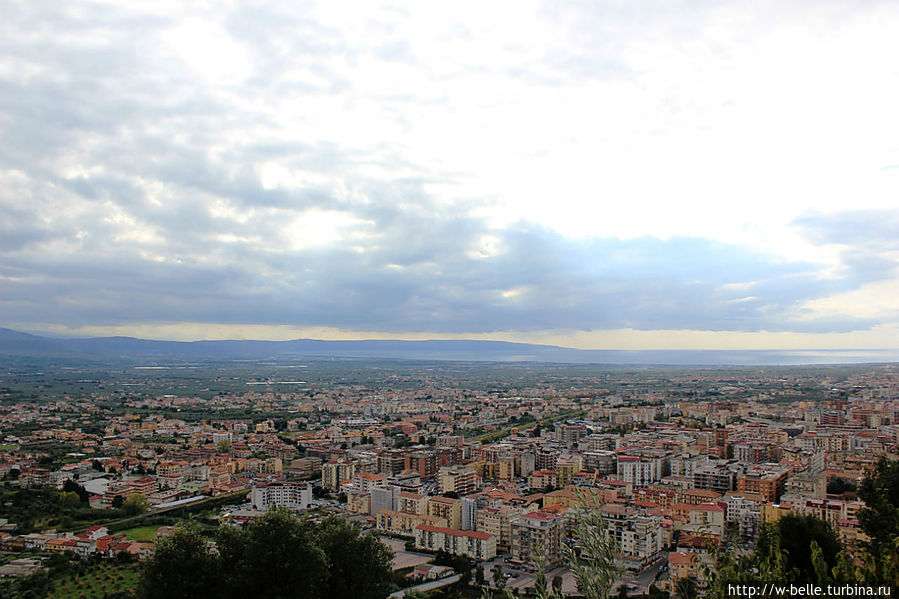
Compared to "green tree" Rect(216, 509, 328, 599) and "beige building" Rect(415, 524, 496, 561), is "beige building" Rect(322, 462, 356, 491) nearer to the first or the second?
"beige building" Rect(415, 524, 496, 561)

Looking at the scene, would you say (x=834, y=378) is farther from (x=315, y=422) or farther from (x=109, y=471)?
(x=109, y=471)

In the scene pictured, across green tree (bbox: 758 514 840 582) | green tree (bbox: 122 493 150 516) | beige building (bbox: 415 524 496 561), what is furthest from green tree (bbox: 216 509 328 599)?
green tree (bbox: 122 493 150 516)

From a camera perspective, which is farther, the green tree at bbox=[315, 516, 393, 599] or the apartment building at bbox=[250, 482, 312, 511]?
the apartment building at bbox=[250, 482, 312, 511]

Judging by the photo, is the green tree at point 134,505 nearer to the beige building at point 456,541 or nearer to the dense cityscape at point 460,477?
the dense cityscape at point 460,477

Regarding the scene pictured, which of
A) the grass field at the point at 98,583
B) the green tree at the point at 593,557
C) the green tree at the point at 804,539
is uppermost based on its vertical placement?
the green tree at the point at 593,557

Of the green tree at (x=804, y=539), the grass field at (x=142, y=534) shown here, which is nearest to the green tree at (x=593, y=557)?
the green tree at (x=804, y=539)

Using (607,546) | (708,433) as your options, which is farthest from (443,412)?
(607,546)
